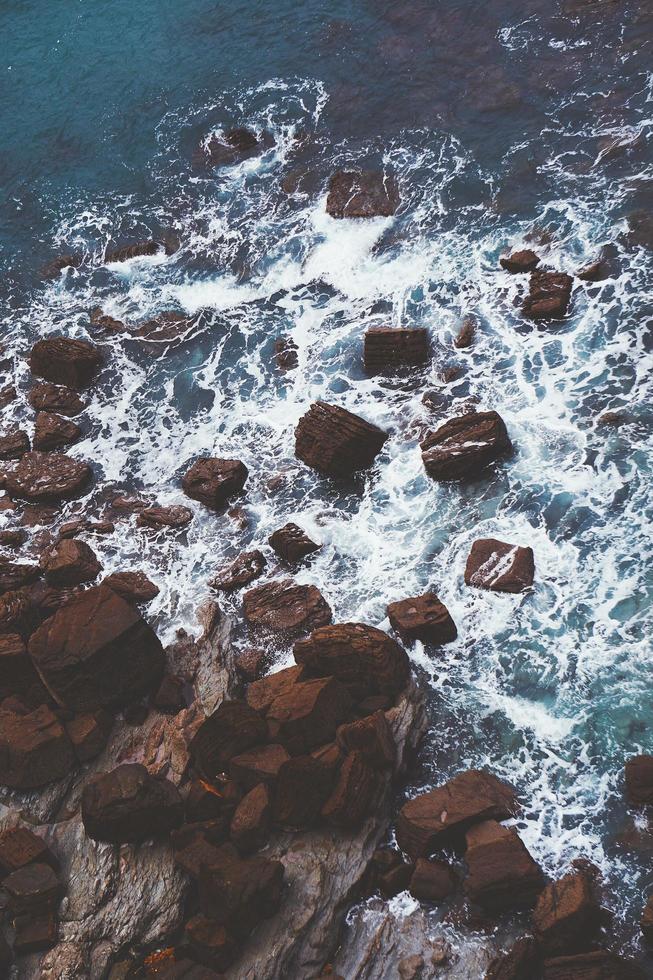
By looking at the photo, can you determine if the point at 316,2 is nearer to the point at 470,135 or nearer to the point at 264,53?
the point at 264,53

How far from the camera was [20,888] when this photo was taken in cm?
1073

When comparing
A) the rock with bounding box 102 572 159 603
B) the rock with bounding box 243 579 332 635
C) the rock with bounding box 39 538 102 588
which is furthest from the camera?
the rock with bounding box 39 538 102 588

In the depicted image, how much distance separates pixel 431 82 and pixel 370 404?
12.0m

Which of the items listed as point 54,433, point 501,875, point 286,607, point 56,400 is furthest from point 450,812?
point 56,400

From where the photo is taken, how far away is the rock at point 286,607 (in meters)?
14.7

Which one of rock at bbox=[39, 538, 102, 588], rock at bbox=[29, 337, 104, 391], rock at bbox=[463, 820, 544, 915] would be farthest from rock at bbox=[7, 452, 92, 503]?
rock at bbox=[463, 820, 544, 915]

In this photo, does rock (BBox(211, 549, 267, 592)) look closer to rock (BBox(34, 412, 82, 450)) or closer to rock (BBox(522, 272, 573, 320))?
rock (BBox(34, 412, 82, 450))

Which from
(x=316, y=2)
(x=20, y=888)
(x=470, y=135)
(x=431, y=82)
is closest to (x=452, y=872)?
(x=20, y=888)

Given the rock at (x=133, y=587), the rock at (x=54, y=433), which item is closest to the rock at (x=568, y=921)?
the rock at (x=133, y=587)

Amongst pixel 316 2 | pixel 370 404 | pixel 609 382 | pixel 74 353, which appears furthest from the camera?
pixel 316 2

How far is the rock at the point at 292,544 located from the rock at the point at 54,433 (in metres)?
6.12

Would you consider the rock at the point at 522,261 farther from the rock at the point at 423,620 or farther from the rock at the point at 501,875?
the rock at the point at 501,875

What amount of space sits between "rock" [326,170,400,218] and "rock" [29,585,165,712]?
12719 mm

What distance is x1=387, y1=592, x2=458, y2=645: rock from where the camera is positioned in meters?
13.7
